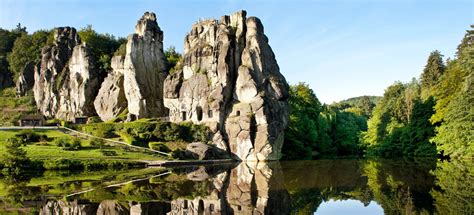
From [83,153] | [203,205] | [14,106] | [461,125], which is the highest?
[14,106]

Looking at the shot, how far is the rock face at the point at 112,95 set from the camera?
274 feet

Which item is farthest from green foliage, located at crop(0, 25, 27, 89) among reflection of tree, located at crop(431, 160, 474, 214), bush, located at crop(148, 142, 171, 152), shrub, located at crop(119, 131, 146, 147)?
reflection of tree, located at crop(431, 160, 474, 214)

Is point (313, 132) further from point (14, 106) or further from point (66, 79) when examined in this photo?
point (14, 106)

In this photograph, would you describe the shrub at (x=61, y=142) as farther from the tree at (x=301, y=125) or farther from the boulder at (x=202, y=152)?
the tree at (x=301, y=125)

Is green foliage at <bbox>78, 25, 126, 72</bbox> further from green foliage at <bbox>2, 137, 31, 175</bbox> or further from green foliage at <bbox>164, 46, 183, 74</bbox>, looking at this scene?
green foliage at <bbox>2, 137, 31, 175</bbox>

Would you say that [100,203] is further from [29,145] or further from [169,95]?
[169,95]

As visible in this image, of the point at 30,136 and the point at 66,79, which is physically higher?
the point at 66,79

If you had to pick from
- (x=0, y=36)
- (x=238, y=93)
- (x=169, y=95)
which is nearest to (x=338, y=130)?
(x=238, y=93)

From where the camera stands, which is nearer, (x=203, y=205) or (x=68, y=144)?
(x=203, y=205)

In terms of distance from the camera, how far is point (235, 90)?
226ft

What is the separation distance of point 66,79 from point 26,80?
2103 cm

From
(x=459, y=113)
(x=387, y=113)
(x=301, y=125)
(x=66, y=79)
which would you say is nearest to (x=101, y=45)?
(x=66, y=79)

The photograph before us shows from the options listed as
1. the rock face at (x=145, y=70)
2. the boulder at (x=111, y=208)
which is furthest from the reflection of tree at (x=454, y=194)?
the rock face at (x=145, y=70)

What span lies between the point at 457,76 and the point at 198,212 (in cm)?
5070
